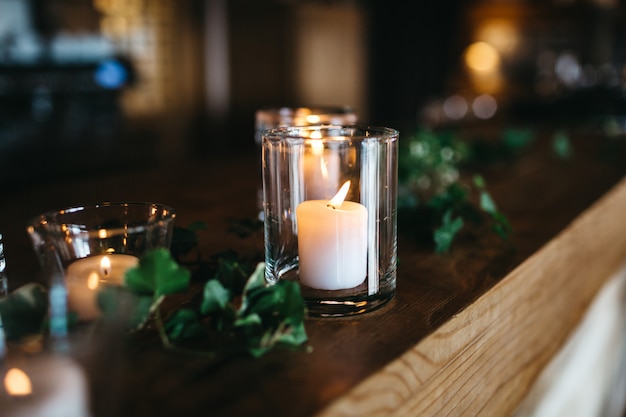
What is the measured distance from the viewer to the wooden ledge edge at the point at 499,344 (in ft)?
1.47

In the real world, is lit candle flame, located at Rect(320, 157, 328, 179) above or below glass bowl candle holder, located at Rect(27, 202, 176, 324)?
above

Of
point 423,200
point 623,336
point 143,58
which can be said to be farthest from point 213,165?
point 143,58

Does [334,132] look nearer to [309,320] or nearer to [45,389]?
[309,320]

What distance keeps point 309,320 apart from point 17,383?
0.24 metres

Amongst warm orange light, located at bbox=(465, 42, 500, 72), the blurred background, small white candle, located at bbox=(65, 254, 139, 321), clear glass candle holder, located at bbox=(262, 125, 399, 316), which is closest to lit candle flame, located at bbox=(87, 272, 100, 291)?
small white candle, located at bbox=(65, 254, 139, 321)

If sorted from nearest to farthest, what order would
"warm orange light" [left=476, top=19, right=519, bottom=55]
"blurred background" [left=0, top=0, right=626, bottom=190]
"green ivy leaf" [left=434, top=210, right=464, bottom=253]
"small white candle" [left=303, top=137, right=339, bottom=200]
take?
"small white candle" [left=303, top=137, right=339, bottom=200] < "green ivy leaf" [left=434, top=210, right=464, bottom=253] < "blurred background" [left=0, top=0, right=626, bottom=190] < "warm orange light" [left=476, top=19, right=519, bottom=55]

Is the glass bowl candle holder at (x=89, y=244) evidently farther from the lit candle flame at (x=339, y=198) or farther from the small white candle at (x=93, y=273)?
the lit candle flame at (x=339, y=198)

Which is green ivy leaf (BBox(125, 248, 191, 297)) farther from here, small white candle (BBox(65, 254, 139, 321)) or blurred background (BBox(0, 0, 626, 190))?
blurred background (BBox(0, 0, 626, 190))

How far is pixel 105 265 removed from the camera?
1.58ft

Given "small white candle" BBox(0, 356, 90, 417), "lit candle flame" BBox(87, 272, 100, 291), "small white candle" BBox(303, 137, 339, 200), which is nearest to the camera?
"small white candle" BBox(0, 356, 90, 417)

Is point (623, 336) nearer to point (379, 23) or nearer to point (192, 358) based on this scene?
point (192, 358)

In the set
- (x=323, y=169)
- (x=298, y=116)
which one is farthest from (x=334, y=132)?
(x=298, y=116)

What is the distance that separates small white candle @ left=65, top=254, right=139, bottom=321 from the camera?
42cm

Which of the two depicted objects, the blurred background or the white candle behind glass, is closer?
the white candle behind glass
